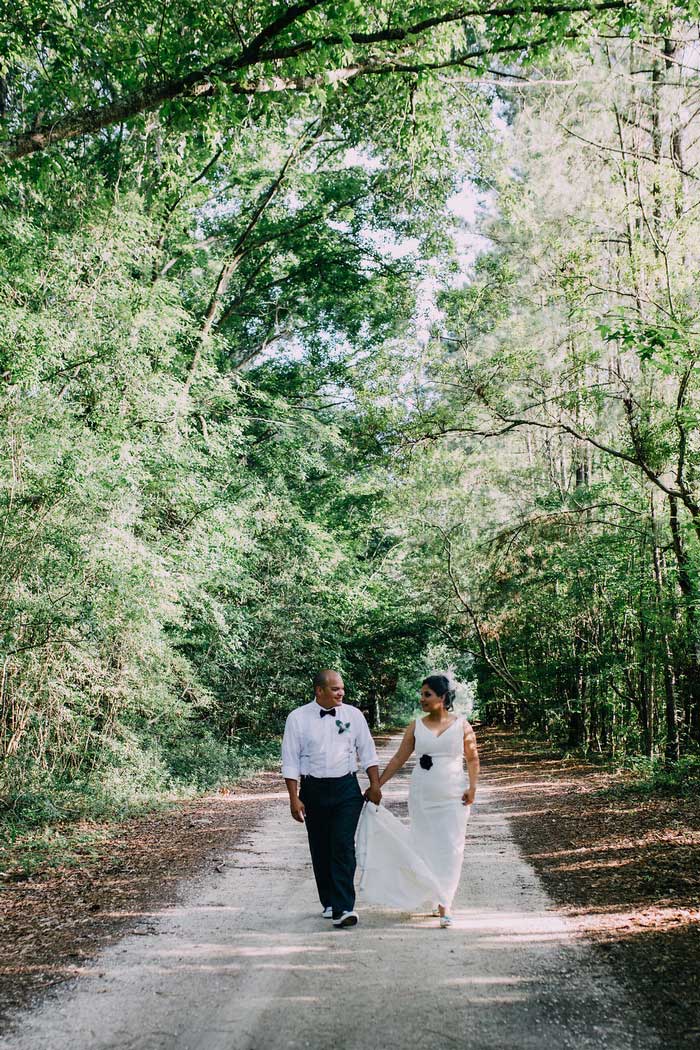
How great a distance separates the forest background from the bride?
163 inches

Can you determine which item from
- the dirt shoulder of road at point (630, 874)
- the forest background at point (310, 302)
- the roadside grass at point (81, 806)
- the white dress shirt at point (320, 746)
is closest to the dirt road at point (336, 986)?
the dirt shoulder of road at point (630, 874)

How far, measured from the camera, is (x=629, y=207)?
1079cm

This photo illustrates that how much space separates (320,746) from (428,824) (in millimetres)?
1135

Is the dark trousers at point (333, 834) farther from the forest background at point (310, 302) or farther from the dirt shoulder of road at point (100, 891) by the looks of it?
the forest background at point (310, 302)

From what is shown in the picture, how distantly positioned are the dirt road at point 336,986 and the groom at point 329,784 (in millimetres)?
280

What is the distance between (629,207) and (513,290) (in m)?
2.85

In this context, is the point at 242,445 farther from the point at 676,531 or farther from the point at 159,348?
the point at 676,531

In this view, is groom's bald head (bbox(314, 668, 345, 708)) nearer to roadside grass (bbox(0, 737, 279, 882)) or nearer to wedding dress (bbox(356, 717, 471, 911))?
wedding dress (bbox(356, 717, 471, 911))

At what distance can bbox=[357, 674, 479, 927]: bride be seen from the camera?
233 inches

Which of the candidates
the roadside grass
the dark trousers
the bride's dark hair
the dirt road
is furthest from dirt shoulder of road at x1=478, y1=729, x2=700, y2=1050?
the roadside grass

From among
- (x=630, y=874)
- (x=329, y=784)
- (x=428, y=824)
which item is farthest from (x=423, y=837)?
(x=630, y=874)

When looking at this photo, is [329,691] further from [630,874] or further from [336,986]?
[630,874]

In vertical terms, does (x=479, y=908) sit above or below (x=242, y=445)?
below

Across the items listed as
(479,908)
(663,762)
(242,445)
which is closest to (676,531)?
(663,762)
